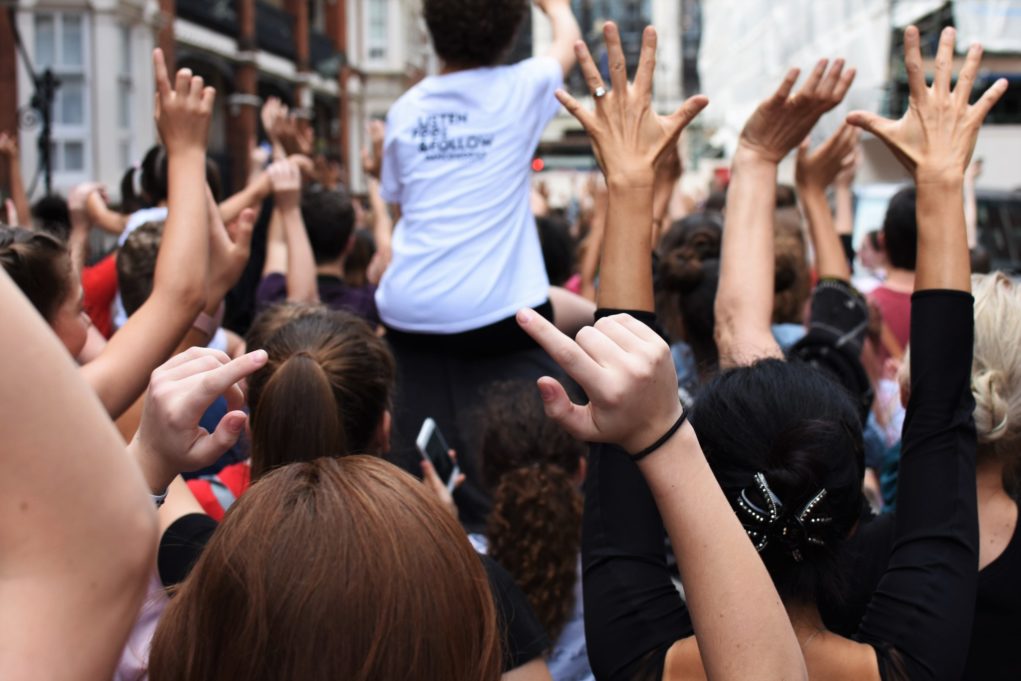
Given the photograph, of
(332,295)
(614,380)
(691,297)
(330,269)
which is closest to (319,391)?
(614,380)

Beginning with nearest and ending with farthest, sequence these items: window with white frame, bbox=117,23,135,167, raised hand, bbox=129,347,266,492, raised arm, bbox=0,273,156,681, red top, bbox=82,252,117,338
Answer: raised arm, bbox=0,273,156,681, raised hand, bbox=129,347,266,492, red top, bbox=82,252,117,338, window with white frame, bbox=117,23,135,167

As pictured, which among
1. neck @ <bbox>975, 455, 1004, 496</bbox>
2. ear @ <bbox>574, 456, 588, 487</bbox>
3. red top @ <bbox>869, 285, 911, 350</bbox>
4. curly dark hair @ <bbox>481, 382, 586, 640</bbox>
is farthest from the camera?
red top @ <bbox>869, 285, 911, 350</bbox>

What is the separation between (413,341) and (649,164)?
1610 mm

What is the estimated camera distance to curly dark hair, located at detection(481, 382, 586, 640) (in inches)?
94.7

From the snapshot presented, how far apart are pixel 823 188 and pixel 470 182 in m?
0.97

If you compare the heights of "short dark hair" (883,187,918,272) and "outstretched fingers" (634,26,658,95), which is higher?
"outstretched fingers" (634,26,658,95)

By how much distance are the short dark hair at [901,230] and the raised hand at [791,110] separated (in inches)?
55.8

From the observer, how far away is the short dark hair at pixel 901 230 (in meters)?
3.66

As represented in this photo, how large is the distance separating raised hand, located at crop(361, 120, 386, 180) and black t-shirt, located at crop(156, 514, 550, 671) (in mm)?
2190

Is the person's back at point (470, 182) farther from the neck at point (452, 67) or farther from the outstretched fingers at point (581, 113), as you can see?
the outstretched fingers at point (581, 113)

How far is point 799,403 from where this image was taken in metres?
1.66

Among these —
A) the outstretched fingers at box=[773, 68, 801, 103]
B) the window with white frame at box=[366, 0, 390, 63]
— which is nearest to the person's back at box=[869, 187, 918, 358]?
the outstretched fingers at box=[773, 68, 801, 103]

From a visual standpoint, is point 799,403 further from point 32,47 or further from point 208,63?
point 208,63

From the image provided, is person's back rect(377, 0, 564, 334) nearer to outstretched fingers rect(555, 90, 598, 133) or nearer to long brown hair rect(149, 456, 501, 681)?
outstretched fingers rect(555, 90, 598, 133)
